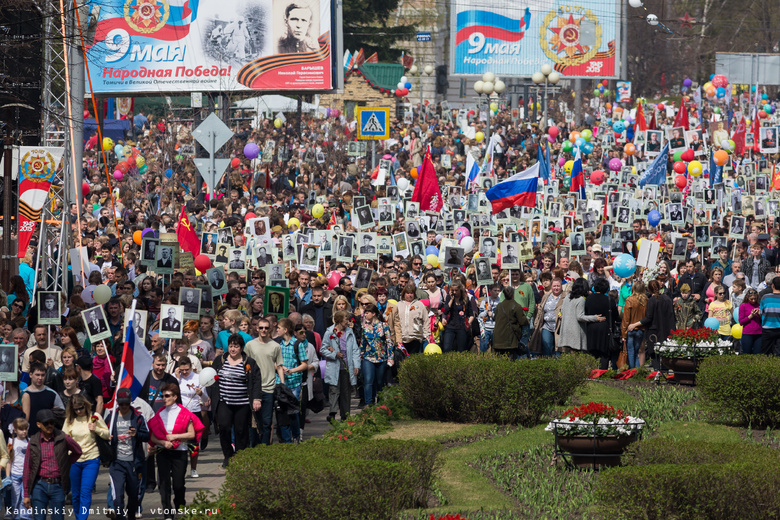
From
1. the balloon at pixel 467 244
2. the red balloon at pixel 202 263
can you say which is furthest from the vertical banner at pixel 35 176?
the balloon at pixel 467 244

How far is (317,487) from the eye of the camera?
8.41 m

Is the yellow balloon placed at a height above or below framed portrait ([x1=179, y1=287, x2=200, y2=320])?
above

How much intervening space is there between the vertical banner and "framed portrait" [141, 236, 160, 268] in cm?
167

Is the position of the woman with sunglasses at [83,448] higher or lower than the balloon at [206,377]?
lower

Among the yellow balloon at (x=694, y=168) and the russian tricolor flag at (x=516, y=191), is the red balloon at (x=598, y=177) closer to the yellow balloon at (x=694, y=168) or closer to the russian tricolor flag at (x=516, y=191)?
the yellow balloon at (x=694, y=168)

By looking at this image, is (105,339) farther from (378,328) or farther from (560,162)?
(560,162)

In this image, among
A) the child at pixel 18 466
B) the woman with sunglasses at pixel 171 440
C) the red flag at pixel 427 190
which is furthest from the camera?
the red flag at pixel 427 190

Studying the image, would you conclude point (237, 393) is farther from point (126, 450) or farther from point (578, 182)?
point (578, 182)

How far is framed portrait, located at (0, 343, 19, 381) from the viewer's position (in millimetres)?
11336

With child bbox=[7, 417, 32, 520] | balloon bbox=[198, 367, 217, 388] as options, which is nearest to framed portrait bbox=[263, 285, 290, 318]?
balloon bbox=[198, 367, 217, 388]

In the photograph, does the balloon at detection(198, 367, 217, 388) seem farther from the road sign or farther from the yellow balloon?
the yellow balloon

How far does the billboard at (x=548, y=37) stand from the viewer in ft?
176

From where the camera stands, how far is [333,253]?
851 inches

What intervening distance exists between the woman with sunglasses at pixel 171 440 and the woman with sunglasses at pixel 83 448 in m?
0.48
